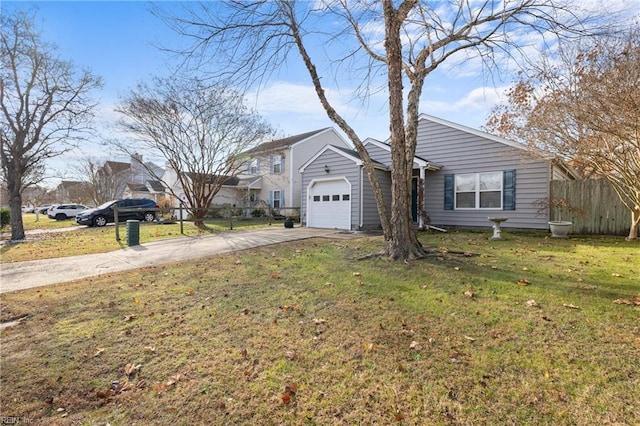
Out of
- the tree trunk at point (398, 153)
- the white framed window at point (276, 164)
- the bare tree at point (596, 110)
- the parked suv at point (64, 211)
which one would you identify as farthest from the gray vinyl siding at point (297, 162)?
the parked suv at point (64, 211)

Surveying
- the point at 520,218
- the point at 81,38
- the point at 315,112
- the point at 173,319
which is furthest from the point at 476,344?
the point at 520,218

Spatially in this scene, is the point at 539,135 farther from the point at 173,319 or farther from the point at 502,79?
the point at 173,319

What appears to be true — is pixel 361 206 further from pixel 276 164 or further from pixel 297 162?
pixel 276 164

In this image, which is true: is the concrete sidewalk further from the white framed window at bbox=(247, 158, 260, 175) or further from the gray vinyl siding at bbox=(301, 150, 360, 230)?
the white framed window at bbox=(247, 158, 260, 175)

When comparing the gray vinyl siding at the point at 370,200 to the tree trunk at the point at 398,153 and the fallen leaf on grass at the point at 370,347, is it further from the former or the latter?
the fallen leaf on grass at the point at 370,347

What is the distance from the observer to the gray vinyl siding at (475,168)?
1128 centimetres

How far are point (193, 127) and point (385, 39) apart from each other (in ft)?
39.8

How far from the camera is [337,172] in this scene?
13664mm

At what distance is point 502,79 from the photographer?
873 centimetres

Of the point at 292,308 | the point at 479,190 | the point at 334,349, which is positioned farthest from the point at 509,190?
the point at 334,349

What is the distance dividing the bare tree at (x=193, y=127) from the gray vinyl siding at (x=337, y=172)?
182 inches

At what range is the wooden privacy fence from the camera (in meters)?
10.7

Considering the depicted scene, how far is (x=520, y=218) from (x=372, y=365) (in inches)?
445

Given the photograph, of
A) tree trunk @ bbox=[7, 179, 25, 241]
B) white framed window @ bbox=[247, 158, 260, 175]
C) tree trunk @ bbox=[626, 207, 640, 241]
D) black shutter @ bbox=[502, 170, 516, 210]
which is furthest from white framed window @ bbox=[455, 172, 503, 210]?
tree trunk @ bbox=[7, 179, 25, 241]
